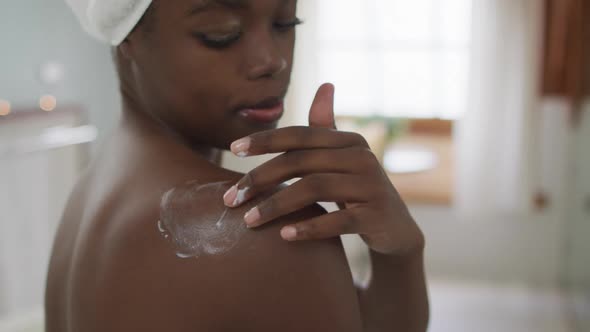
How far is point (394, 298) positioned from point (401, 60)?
2411mm

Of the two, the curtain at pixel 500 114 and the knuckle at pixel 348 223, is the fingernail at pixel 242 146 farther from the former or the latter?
the curtain at pixel 500 114

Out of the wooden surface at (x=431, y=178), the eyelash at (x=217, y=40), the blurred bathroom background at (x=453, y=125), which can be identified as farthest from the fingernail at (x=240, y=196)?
the wooden surface at (x=431, y=178)

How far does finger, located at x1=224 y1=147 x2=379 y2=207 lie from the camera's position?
0.52 m

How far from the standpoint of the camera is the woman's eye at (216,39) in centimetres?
53

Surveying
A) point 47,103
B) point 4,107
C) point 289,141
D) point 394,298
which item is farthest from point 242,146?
point 47,103

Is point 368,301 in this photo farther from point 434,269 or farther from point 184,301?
point 434,269

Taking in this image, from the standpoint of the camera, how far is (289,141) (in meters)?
0.51

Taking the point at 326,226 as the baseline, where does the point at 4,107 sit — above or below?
below

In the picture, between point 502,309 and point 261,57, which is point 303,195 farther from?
point 502,309

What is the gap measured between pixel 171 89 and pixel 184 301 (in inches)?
7.4

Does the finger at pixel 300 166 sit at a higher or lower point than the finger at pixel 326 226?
higher

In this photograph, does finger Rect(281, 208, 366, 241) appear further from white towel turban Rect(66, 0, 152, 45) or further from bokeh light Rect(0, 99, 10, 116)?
bokeh light Rect(0, 99, 10, 116)

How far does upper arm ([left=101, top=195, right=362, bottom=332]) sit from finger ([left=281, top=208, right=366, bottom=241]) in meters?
0.01

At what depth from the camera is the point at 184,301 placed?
497mm
